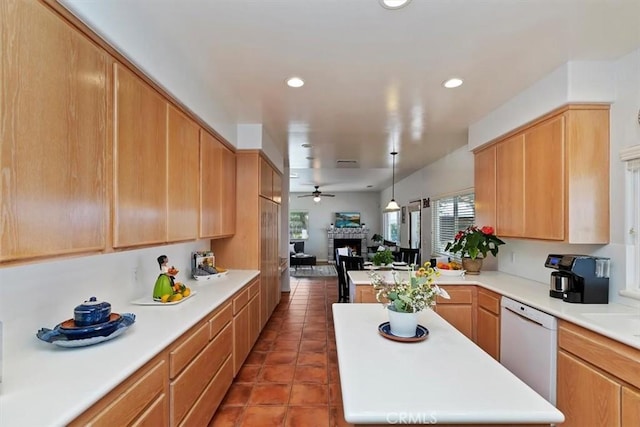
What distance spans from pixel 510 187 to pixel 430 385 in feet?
8.48

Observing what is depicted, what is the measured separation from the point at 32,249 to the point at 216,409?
1.87 m

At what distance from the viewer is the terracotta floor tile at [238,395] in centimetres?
261

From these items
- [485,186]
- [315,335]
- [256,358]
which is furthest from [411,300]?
[315,335]

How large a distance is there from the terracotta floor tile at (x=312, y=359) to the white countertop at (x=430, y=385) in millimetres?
1827

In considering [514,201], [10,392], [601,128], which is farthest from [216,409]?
[601,128]

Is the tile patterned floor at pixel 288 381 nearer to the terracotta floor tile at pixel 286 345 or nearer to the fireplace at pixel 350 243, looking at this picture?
the terracotta floor tile at pixel 286 345

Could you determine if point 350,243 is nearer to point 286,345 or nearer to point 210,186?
point 286,345

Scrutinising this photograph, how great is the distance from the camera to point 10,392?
3.68ft

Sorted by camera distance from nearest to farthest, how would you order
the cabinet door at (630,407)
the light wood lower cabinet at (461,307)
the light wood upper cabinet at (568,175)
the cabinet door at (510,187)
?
the cabinet door at (630,407)
the light wood upper cabinet at (568,175)
the cabinet door at (510,187)
the light wood lower cabinet at (461,307)

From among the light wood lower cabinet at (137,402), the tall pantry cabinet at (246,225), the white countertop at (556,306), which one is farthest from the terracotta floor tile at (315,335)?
the light wood lower cabinet at (137,402)

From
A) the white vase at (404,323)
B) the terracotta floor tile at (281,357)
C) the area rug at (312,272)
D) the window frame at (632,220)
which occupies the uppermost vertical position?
the window frame at (632,220)

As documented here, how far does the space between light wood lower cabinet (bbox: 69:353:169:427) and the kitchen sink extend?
243cm

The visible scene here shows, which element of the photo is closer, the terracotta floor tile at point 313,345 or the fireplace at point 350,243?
the terracotta floor tile at point 313,345

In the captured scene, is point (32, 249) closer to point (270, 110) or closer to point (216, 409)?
point (216, 409)
